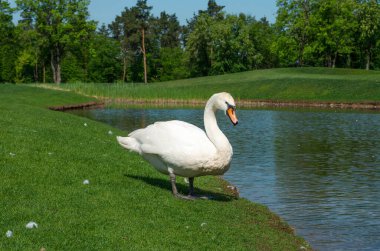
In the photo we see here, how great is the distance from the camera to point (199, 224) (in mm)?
9180

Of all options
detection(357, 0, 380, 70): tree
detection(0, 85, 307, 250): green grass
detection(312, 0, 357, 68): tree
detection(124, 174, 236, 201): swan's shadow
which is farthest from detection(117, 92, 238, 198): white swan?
detection(312, 0, 357, 68): tree

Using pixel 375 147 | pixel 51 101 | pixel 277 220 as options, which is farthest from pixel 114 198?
pixel 51 101

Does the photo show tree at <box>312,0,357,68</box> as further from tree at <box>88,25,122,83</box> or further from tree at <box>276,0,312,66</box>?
tree at <box>88,25,122,83</box>

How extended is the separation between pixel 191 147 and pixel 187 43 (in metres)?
99.9

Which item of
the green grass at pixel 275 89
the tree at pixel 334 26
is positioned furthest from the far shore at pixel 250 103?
the tree at pixel 334 26

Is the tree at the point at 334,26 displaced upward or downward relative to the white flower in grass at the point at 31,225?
upward

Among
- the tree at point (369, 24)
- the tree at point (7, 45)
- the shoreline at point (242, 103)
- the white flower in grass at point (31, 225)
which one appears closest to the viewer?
the white flower in grass at point (31, 225)

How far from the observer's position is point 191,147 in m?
10.3

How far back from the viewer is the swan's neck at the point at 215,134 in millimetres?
10406

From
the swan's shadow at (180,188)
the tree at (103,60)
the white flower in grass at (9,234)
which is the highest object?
the tree at (103,60)

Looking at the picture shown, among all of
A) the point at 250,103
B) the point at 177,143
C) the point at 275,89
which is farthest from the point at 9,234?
the point at 275,89

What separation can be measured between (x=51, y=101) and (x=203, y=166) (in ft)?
117

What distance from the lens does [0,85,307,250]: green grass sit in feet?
25.0

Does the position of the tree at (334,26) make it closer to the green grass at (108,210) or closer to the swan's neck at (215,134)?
the green grass at (108,210)
